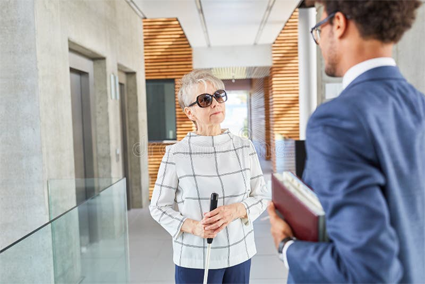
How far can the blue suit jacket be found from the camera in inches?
30.3

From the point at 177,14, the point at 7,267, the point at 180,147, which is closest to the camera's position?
the point at 7,267

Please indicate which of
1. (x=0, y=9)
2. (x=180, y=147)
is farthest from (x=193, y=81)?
(x=0, y=9)

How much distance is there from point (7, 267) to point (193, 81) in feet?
4.02

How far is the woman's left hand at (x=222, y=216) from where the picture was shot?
1.73m

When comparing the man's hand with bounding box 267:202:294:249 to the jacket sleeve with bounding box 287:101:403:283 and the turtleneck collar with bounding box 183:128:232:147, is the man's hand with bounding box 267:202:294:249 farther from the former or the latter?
the turtleneck collar with bounding box 183:128:232:147

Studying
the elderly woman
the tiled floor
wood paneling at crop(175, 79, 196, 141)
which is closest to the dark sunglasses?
the elderly woman

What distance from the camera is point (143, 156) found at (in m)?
7.03

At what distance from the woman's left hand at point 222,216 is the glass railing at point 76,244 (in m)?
0.81

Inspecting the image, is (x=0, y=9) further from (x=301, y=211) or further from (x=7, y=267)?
(x=301, y=211)

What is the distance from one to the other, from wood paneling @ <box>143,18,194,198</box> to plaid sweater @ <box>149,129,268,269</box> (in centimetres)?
699

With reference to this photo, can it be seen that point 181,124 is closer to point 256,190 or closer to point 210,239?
point 256,190

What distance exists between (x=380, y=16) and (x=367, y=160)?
12.8 inches

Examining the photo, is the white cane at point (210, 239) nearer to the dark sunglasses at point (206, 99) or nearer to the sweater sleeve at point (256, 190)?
the sweater sleeve at point (256, 190)

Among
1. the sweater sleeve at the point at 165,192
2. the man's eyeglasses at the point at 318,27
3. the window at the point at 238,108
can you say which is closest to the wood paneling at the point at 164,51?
the sweater sleeve at the point at 165,192
